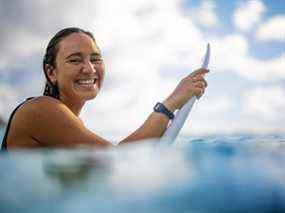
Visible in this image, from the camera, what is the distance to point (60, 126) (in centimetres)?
205

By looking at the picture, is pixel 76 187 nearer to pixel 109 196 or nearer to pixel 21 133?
pixel 109 196

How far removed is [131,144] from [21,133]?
0.69 metres

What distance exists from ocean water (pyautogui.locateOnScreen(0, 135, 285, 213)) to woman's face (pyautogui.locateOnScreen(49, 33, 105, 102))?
1.36 ft

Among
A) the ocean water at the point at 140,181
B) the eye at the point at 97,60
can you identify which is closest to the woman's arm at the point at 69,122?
the ocean water at the point at 140,181

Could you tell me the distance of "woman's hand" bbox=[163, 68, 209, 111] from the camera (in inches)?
83.4

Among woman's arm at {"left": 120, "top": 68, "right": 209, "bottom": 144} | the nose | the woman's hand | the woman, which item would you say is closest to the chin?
the woman

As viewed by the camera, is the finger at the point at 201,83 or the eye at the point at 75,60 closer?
the finger at the point at 201,83

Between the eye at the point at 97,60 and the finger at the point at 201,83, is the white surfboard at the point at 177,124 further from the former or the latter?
the eye at the point at 97,60

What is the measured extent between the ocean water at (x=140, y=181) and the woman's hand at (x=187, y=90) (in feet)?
1.21

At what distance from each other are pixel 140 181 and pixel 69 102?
75 centimetres

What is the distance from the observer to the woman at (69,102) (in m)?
2.06

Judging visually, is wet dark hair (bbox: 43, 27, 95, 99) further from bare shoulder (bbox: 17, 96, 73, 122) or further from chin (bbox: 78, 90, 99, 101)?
bare shoulder (bbox: 17, 96, 73, 122)

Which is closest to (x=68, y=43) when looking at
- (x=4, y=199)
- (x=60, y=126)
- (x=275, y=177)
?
(x=60, y=126)

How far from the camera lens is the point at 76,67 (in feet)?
7.50
